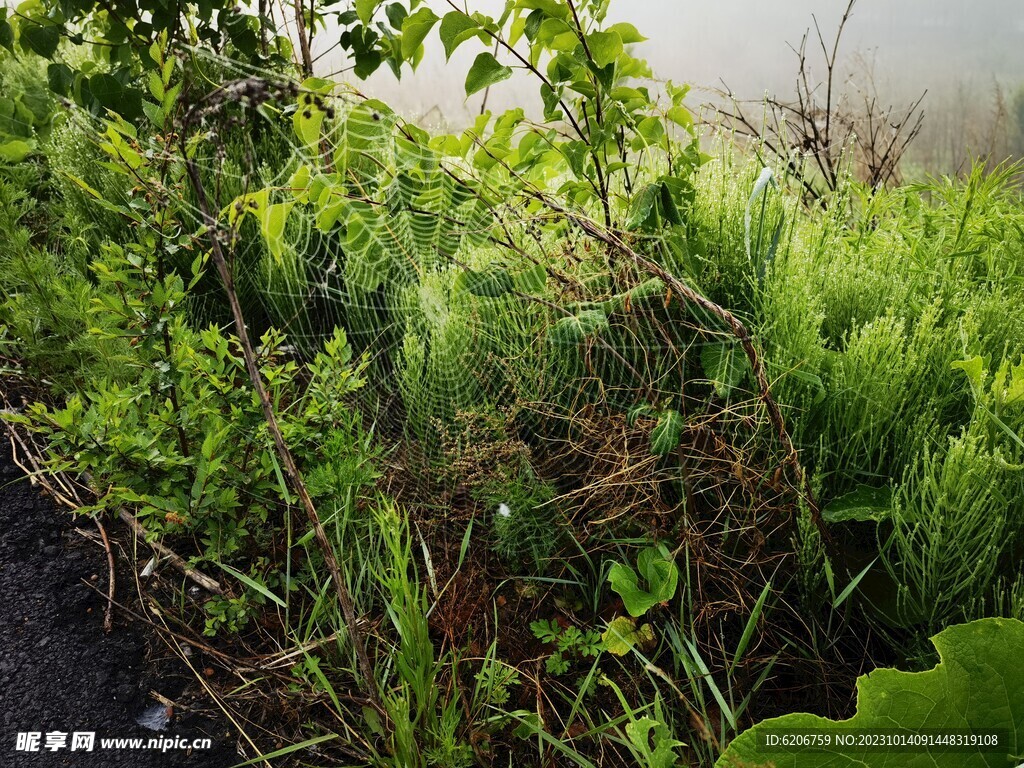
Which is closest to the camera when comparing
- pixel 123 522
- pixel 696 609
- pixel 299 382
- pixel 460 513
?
pixel 696 609

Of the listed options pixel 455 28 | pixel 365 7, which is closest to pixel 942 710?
pixel 455 28

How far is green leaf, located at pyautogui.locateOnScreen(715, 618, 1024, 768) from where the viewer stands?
0.97 m

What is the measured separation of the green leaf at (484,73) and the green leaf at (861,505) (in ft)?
3.56

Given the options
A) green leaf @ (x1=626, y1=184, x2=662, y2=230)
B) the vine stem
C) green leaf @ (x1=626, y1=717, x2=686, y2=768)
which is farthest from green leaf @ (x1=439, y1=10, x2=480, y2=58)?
green leaf @ (x1=626, y1=717, x2=686, y2=768)

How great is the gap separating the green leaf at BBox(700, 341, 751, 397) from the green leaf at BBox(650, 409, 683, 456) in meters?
0.11

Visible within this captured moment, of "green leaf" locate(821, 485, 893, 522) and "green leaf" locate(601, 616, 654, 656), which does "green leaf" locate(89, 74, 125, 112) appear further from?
"green leaf" locate(821, 485, 893, 522)

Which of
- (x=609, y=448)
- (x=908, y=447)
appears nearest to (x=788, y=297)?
(x=908, y=447)

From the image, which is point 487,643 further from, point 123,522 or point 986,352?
point 986,352

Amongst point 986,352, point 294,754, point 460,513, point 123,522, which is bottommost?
point 294,754

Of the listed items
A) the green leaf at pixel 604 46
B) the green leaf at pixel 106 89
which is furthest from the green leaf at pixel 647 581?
the green leaf at pixel 106 89

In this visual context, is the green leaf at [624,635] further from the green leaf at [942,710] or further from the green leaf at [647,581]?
the green leaf at [942,710]

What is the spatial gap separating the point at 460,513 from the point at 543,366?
0.37m

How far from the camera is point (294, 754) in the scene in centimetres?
133

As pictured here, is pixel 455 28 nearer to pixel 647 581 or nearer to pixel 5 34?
pixel 647 581
